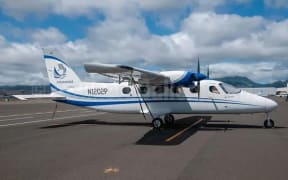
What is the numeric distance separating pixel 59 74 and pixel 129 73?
718 centimetres

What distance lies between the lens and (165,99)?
1545 cm

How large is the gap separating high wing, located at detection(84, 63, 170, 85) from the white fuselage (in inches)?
40.9

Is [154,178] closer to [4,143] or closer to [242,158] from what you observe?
[242,158]

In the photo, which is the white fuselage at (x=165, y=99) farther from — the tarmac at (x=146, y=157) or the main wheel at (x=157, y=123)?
the tarmac at (x=146, y=157)

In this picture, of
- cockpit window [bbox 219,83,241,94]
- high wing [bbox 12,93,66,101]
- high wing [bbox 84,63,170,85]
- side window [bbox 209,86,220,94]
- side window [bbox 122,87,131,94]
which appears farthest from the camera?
side window [bbox 122,87,131,94]

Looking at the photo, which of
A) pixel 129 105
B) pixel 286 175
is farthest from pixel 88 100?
pixel 286 175

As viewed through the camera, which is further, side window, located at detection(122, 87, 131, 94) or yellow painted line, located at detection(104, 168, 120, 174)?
side window, located at detection(122, 87, 131, 94)

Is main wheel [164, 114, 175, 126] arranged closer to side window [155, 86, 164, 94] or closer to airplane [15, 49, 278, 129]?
airplane [15, 49, 278, 129]

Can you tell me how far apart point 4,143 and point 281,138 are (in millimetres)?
11095

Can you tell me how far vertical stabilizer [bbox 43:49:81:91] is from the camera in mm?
18109

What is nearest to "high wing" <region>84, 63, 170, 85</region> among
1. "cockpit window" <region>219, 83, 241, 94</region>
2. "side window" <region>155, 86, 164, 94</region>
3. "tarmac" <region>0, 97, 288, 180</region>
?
"side window" <region>155, 86, 164, 94</region>

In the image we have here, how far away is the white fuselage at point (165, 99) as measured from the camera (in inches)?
567

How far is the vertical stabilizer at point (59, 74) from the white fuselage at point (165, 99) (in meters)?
0.63

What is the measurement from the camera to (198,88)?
1473 cm
